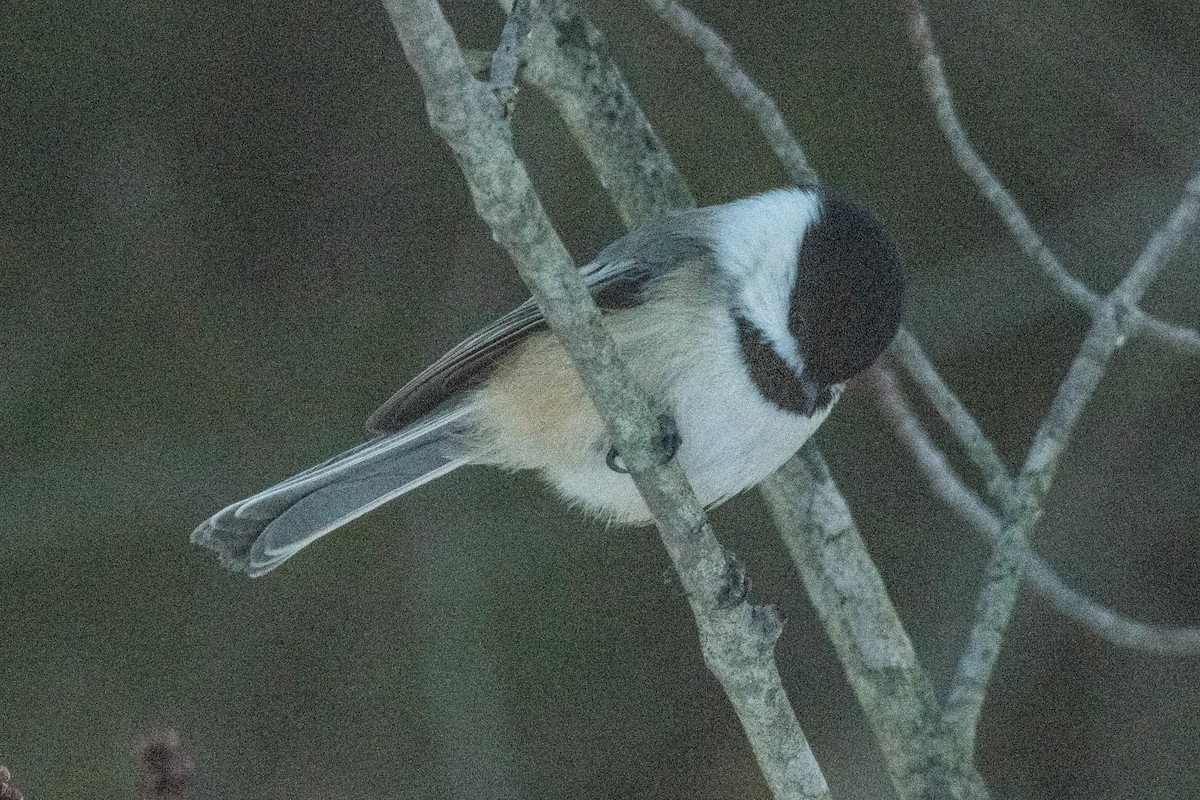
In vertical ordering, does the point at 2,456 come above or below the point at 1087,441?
above

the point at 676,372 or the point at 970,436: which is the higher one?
the point at 676,372

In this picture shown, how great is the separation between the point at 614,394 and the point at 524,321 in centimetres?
48

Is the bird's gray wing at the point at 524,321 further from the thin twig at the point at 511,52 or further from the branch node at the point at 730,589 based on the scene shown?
the thin twig at the point at 511,52

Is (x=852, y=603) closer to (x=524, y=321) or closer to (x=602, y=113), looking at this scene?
(x=524, y=321)

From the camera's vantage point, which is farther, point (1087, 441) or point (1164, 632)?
point (1087, 441)

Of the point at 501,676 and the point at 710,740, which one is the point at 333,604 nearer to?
the point at 501,676

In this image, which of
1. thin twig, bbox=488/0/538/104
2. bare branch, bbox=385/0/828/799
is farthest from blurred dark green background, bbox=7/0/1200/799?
thin twig, bbox=488/0/538/104

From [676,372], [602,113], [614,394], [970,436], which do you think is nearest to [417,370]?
[602,113]

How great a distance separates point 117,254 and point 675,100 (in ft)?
4.06

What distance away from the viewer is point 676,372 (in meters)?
2.11

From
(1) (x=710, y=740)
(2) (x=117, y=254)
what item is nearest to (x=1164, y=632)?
(1) (x=710, y=740)

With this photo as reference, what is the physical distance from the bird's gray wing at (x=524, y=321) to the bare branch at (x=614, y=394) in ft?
1.42

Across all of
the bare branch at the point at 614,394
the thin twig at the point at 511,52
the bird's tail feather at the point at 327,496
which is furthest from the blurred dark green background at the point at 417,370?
the thin twig at the point at 511,52

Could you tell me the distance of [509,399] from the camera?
7.54 ft
